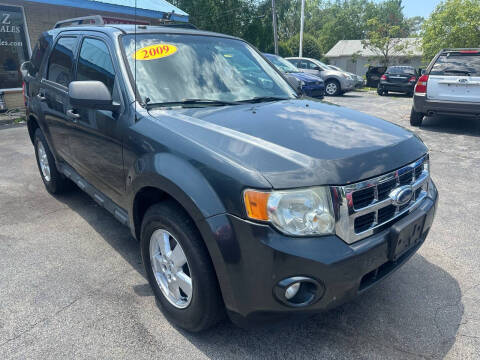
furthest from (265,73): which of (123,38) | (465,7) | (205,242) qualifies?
(465,7)

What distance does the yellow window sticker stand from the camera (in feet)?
9.17

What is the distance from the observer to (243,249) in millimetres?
1784

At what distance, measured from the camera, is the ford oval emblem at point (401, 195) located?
2062 millimetres

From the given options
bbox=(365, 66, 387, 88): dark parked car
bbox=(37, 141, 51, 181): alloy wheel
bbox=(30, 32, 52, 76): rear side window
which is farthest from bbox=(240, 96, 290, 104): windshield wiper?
bbox=(365, 66, 387, 88): dark parked car

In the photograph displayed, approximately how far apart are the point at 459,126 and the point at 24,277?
9.19 meters

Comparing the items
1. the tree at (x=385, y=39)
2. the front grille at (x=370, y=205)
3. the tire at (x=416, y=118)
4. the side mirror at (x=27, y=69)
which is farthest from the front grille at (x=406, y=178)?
the tree at (x=385, y=39)

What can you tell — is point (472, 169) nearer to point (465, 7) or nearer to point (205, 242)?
point (205, 242)

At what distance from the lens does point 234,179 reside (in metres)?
1.81

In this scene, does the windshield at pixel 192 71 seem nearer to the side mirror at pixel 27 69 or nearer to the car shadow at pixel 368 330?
the car shadow at pixel 368 330

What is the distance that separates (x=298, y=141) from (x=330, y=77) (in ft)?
51.8

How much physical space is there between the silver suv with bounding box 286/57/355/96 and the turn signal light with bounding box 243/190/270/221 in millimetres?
15800

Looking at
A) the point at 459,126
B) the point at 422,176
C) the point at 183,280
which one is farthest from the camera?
the point at 459,126

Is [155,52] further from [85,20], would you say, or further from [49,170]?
[49,170]

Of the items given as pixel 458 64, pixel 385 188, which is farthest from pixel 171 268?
pixel 458 64
